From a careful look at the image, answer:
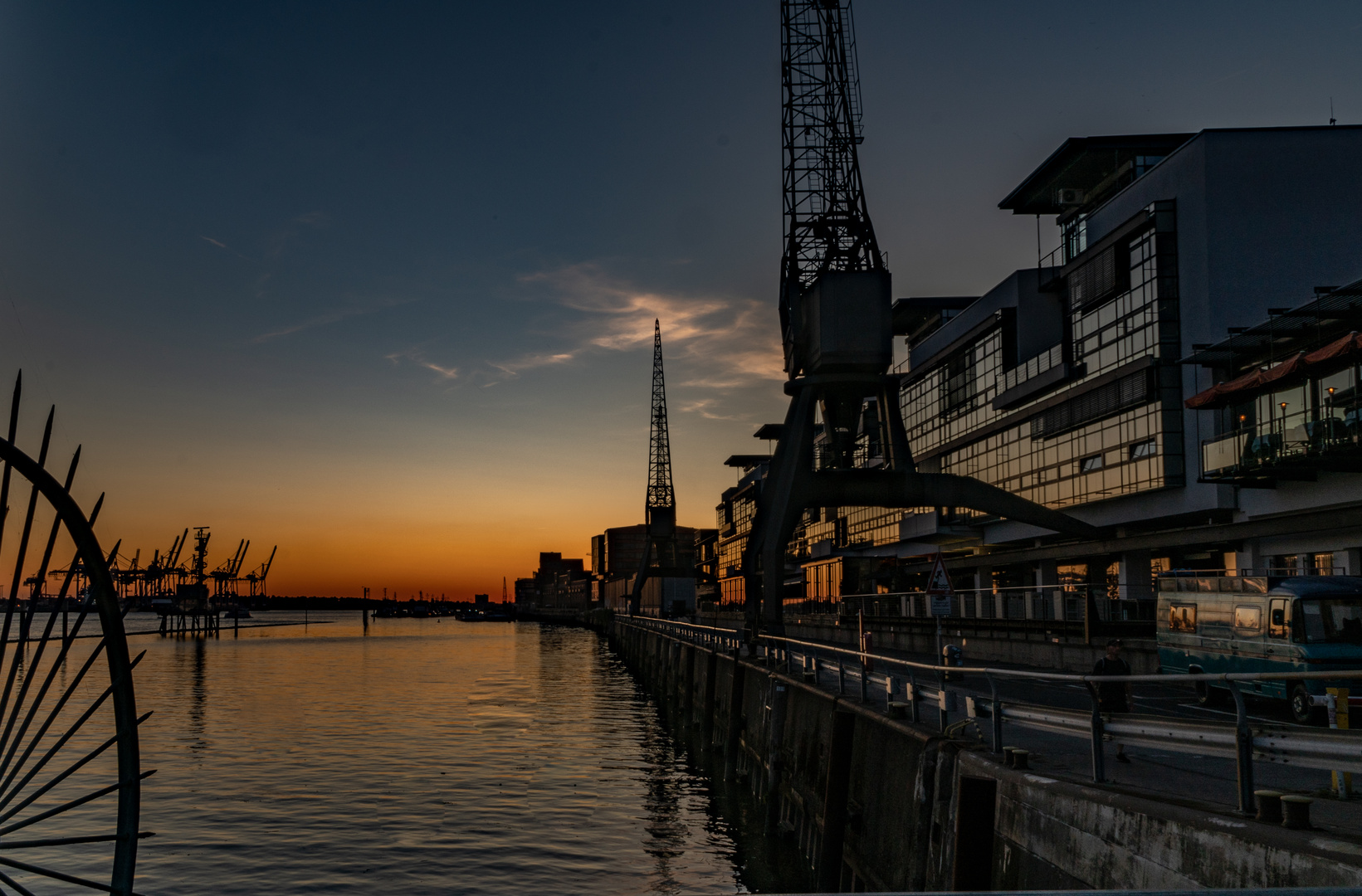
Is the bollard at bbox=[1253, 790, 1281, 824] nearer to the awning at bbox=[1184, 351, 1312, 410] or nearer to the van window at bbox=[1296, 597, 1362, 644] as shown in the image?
the van window at bbox=[1296, 597, 1362, 644]

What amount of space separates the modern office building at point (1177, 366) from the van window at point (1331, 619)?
42.2 feet

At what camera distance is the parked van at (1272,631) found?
19.2 meters

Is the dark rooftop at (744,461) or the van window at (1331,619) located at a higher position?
the dark rooftop at (744,461)

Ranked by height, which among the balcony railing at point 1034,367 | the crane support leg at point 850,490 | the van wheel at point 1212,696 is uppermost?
the balcony railing at point 1034,367

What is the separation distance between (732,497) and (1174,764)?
139013 millimetres

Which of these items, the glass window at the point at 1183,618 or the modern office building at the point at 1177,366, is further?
the modern office building at the point at 1177,366

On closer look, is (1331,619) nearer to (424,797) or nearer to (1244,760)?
(1244,760)

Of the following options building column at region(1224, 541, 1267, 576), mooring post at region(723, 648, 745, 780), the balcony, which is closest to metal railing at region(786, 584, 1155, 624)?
building column at region(1224, 541, 1267, 576)

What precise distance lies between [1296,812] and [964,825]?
12.2 ft

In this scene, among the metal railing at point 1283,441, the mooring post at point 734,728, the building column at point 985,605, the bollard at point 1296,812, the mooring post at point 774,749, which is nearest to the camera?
the bollard at point 1296,812

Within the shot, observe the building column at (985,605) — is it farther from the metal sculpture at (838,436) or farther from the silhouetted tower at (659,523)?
the silhouetted tower at (659,523)

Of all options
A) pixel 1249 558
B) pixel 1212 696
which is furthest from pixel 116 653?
pixel 1249 558

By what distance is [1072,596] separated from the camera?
Answer: 33.9 meters

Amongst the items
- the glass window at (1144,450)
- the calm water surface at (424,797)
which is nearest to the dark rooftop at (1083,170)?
the glass window at (1144,450)
